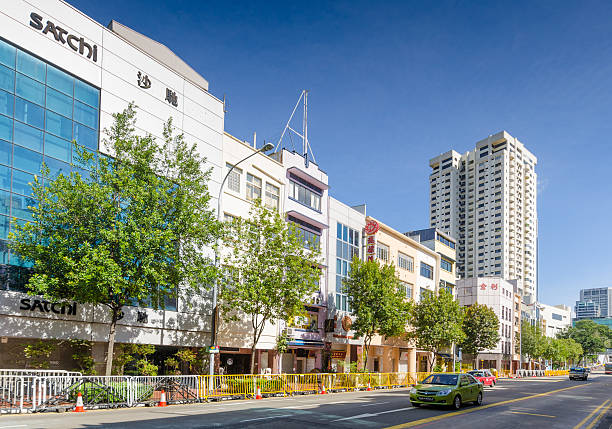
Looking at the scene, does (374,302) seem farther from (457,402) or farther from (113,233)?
(113,233)

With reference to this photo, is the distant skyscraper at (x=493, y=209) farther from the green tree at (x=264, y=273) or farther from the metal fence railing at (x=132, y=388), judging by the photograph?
the metal fence railing at (x=132, y=388)

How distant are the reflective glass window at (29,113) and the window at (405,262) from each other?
38895 millimetres

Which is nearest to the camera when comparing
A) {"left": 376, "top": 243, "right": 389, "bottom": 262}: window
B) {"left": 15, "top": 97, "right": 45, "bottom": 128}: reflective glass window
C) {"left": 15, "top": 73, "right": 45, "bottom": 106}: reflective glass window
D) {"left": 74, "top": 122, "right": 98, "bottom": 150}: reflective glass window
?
Result: {"left": 15, "top": 97, "right": 45, "bottom": 128}: reflective glass window

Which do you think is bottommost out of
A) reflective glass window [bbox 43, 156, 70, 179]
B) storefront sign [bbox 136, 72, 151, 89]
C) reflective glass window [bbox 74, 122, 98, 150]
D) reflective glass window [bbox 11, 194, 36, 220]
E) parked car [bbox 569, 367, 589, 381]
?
parked car [bbox 569, 367, 589, 381]

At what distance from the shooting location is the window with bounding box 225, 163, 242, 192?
34.8 m

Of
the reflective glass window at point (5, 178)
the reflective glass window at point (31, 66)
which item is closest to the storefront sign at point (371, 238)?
the reflective glass window at point (31, 66)

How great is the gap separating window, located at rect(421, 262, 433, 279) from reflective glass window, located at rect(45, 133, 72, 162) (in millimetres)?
44741

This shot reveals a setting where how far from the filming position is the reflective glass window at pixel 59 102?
81.6ft

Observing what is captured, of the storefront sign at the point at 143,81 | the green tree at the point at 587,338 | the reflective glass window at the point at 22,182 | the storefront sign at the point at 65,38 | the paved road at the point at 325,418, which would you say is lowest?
the green tree at the point at 587,338

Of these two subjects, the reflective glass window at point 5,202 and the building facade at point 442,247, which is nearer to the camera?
the reflective glass window at point 5,202

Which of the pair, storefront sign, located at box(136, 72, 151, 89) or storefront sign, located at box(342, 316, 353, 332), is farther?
storefront sign, located at box(342, 316, 353, 332)

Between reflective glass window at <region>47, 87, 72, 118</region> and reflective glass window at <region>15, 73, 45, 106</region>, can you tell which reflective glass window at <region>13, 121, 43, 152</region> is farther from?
reflective glass window at <region>47, 87, 72, 118</region>

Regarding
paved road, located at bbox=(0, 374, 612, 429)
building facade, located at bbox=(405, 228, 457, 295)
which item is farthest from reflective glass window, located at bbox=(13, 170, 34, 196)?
building facade, located at bbox=(405, 228, 457, 295)

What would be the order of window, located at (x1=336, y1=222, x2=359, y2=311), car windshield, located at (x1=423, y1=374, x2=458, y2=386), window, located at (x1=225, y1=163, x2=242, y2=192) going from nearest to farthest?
car windshield, located at (x1=423, y1=374, x2=458, y2=386)
window, located at (x1=225, y1=163, x2=242, y2=192)
window, located at (x1=336, y1=222, x2=359, y2=311)
